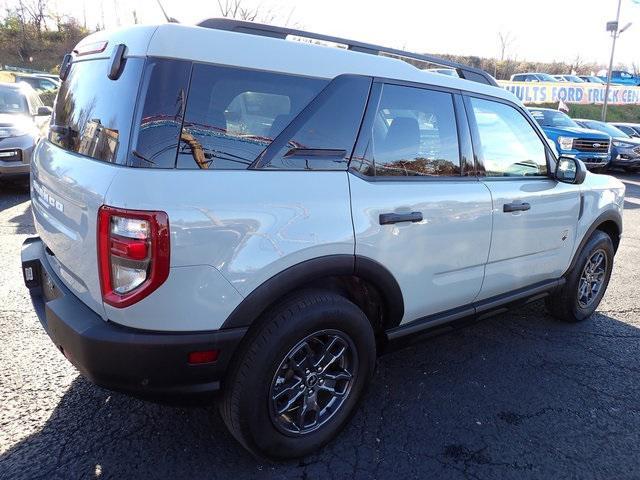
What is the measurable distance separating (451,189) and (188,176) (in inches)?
60.0

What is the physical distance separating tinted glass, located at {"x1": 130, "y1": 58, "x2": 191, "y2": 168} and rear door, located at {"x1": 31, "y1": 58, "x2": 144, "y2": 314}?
6 cm

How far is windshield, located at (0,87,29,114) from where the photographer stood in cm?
849

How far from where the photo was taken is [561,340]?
391 cm

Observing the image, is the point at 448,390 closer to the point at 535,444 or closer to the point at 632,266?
the point at 535,444

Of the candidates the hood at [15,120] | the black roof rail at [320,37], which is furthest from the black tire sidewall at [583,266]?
the hood at [15,120]

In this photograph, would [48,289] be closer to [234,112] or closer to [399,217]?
[234,112]

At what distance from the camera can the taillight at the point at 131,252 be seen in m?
1.84

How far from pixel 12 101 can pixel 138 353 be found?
335 inches

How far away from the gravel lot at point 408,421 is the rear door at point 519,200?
0.61 meters

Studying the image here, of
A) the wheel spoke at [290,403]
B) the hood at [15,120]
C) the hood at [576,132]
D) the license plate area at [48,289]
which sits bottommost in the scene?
the hood at [576,132]

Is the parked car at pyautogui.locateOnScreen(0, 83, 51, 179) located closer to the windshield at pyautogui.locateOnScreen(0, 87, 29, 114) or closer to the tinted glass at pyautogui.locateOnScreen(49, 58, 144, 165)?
the windshield at pyautogui.locateOnScreen(0, 87, 29, 114)

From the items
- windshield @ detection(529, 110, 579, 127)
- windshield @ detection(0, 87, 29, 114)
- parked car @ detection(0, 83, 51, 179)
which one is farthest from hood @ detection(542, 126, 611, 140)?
windshield @ detection(0, 87, 29, 114)

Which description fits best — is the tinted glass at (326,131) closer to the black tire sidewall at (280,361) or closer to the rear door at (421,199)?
the rear door at (421,199)

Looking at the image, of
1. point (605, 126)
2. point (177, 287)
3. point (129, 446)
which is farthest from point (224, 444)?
point (605, 126)
